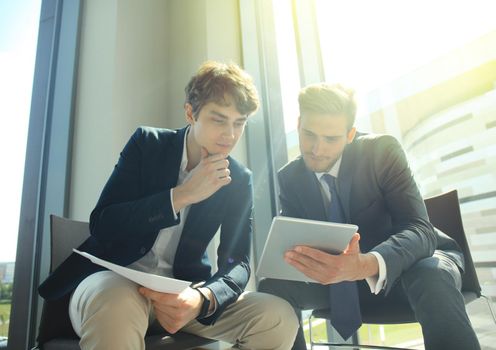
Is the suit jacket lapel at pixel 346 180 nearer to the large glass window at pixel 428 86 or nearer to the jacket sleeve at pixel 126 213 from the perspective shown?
the large glass window at pixel 428 86

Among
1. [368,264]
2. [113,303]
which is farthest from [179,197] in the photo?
[368,264]

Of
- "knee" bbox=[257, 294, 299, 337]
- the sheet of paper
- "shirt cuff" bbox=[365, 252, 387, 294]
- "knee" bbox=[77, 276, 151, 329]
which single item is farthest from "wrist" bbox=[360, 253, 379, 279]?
"knee" bbox=[77, 276, 151, 329]

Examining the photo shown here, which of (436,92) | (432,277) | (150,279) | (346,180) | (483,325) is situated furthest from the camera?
(436,92)

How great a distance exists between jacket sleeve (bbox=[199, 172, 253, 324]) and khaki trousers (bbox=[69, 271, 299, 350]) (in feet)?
0.24

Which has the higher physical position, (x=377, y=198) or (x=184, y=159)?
(x=184, y=159)

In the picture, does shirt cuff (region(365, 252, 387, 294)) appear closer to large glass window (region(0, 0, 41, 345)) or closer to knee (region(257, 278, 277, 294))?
knee (region(257, 278, 277, 294))

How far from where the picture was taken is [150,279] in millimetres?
856

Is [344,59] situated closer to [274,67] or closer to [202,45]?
[274,67]

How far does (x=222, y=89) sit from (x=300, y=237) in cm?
58

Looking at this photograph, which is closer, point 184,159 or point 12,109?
point 184,159

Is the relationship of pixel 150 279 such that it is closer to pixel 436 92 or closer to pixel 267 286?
pixel 267 286

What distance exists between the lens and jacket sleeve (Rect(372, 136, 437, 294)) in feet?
3.46

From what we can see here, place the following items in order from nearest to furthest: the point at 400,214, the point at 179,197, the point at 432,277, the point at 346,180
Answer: the point at 432,277
the point at 179,197
the point at 400,214
the point at 346,180

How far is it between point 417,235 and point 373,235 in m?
0.21
